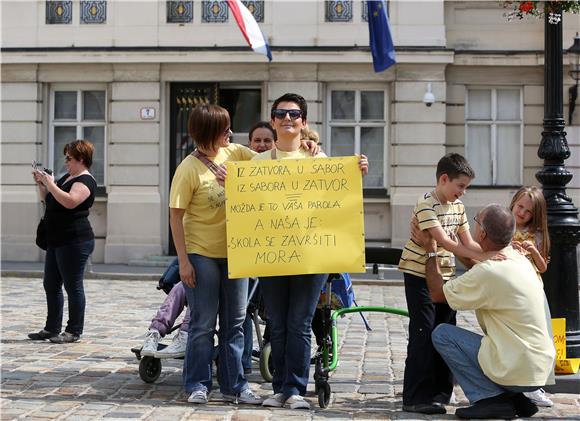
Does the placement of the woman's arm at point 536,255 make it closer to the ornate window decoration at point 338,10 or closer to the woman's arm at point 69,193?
the woman's arm at point 69,193

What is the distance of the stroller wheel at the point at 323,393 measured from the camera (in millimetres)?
6816

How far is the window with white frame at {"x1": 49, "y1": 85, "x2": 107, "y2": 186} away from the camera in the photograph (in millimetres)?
23000

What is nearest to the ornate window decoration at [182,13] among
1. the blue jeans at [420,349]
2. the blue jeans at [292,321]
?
the blue jeans at [292,321]

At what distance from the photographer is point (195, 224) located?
697cm

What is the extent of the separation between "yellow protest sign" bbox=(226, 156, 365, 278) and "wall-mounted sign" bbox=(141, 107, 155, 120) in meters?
15.8

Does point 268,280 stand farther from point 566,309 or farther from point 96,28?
point 96,28

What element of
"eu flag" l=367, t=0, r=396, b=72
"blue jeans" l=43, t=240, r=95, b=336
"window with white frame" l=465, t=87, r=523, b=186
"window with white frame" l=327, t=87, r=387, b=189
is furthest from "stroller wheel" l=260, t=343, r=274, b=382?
"window with white frame" l=465, t=87, r=523, b=186

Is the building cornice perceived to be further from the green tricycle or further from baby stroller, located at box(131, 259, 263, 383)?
the green tricycle

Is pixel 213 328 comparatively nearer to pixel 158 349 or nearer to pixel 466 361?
pixel 158 349

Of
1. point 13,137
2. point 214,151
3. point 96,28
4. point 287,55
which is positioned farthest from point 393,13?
point 214,151

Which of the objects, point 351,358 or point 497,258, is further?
point 351,358

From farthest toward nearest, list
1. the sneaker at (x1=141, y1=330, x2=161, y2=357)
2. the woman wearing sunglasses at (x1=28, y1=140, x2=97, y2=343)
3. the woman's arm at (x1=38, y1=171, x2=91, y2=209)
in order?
the woman wearing sunglasses at (x1=28, y1=140, x2=97, y2=343)
the woman's arm at (x1=38, y1=171, x2=91, y2=209)
the sneaker at (x1=141, y1=330, x2=161, y2=357)

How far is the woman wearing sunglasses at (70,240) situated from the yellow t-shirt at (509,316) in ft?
15.1

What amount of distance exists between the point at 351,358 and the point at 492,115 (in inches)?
552
